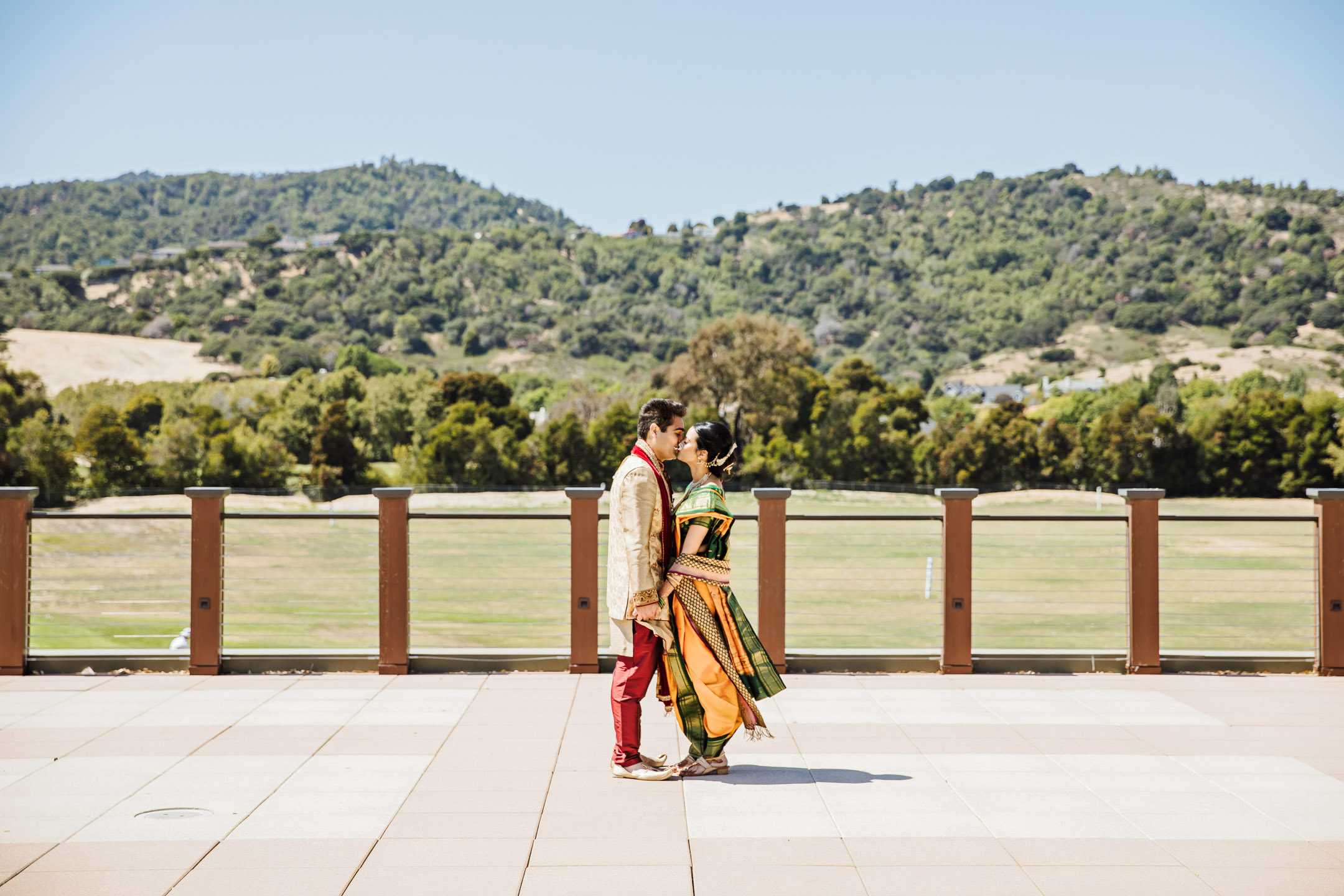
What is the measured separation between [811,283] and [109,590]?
14015cm

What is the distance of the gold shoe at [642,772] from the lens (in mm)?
5309

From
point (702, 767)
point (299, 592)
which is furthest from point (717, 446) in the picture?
point (299, 592)

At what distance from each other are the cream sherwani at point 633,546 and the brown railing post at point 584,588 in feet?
7.64

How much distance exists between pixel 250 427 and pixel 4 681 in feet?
252

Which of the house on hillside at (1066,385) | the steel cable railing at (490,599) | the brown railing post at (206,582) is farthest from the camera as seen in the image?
the house on hillside at (1066,385)

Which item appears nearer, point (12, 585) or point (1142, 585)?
point (12, 585)

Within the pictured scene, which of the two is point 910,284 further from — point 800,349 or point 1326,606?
point 1326,606

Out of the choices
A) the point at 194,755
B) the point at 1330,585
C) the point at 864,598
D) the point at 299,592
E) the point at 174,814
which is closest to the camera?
the point at 174,814

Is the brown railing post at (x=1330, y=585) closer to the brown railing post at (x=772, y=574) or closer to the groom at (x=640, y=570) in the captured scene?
the brown railing post at (x=772, y=574)

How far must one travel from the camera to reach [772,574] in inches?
309

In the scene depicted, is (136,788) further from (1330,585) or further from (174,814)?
(1330,585)

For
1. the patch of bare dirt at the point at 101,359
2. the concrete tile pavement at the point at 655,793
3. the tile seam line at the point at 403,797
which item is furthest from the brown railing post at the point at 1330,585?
the patch of bare dirt at the point at 101,359

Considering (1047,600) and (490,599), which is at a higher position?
(490,599)

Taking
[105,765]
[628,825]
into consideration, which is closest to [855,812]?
[628,825]
